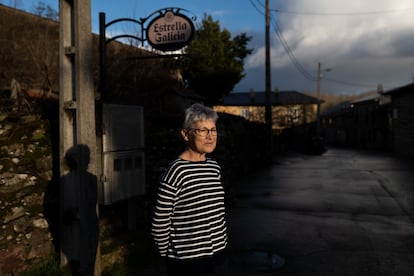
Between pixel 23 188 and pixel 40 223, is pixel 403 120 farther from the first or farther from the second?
pixel 23 188

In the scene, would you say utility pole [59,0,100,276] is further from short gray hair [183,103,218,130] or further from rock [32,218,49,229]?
short gray hair [183,103,218,130]

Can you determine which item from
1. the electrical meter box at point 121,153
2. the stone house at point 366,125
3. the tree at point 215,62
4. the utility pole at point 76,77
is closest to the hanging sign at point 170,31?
the electrical meter box at point 121,153

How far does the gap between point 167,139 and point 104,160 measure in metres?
2.67

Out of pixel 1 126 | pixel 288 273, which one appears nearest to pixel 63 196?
pixel 1 126

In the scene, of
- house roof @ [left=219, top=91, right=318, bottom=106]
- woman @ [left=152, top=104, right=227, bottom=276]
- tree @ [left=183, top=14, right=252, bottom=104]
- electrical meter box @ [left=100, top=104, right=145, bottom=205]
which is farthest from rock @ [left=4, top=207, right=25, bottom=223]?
house roof @ [left=219, top=91, right=318, bottom=106]

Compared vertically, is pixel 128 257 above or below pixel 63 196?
below

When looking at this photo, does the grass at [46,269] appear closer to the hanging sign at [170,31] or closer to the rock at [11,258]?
the rock at [11,258]

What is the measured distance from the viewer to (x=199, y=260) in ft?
8.68

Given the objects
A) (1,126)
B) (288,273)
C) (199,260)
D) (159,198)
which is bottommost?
(288,273)

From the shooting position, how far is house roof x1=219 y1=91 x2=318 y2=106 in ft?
166

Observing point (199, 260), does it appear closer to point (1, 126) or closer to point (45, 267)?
point (45, 267)

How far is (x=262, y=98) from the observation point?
52594mm

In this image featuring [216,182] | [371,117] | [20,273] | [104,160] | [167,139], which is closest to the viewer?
[216,182]

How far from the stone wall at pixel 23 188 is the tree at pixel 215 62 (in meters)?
22.0
